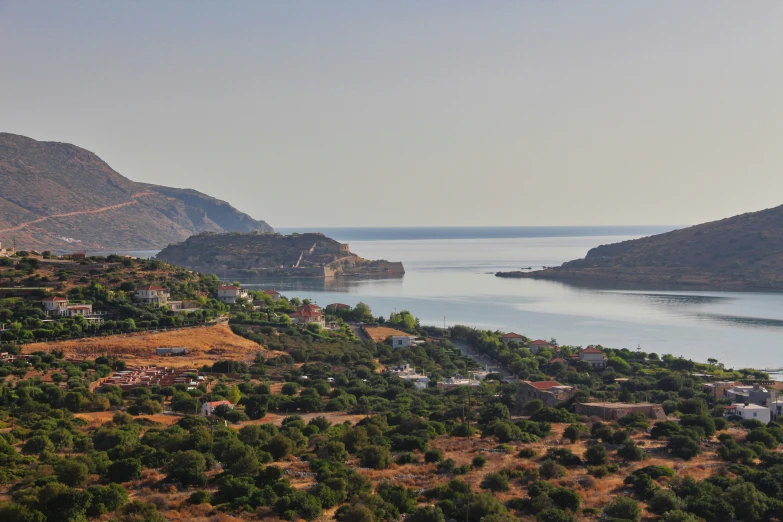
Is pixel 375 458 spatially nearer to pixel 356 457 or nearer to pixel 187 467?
pixel 356 457

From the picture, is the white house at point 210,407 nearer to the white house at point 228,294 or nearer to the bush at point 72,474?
the bush at point 72,474

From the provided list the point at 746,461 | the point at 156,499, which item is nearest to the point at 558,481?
the point at 746,461

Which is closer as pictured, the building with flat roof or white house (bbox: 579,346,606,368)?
the building with flat roof

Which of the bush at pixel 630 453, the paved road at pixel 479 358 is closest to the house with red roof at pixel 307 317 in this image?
the paved road at pixel 479 358

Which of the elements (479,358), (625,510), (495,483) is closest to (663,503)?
(625,510)

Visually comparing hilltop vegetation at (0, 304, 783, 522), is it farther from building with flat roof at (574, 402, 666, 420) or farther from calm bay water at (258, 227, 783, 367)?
calm bay water at (258, 227, 783, 367)

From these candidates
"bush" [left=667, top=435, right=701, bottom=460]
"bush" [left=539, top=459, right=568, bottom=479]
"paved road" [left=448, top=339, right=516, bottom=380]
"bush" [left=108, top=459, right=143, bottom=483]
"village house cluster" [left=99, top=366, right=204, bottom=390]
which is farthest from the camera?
"paved road" [left=448, top=339, right=516, bottom=380]

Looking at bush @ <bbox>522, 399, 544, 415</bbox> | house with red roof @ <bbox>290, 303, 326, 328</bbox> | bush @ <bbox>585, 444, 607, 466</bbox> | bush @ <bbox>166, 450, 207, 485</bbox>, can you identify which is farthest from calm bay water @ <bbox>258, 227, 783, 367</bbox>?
bush @ <bbox>166, 450, 207, 485</bbox>
